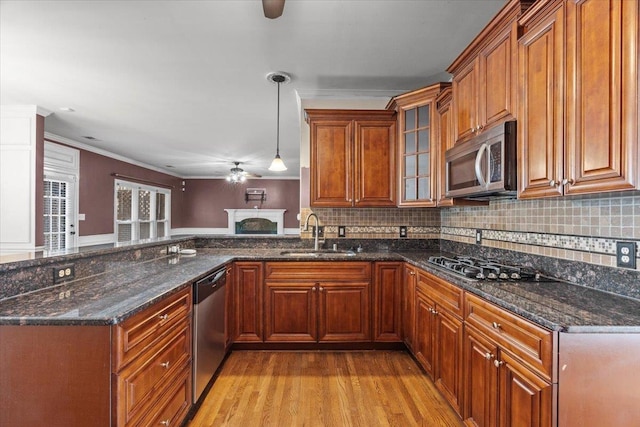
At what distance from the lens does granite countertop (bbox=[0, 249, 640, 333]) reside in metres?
1.22

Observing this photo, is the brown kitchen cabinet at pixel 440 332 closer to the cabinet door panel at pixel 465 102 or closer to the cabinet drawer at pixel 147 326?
the cabinet door panel at pixel 465 102

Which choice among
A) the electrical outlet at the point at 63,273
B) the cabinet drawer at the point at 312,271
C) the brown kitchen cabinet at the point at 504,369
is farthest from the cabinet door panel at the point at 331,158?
the electrical outlet at the point at 63,273

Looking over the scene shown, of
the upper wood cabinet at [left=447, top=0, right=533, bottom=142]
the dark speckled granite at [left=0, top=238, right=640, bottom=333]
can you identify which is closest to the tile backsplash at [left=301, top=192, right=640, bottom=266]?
the dark speckled granite at [left=0, top=238, right=640, bottom=333]

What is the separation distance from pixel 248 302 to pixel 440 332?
1630mm

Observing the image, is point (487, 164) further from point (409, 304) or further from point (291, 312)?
point (291, 312)

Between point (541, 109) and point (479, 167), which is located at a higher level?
point (541, 109)

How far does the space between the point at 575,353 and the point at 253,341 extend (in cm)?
243

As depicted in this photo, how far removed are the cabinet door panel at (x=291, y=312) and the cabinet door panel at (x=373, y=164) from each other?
1.02 m

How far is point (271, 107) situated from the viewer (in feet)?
13.1

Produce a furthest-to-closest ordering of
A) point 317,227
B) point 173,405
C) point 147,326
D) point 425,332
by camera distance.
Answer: point 317,227 < point 425,332 < point 173,405 < point 147,326

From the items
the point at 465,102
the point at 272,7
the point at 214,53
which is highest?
the point at 214,53

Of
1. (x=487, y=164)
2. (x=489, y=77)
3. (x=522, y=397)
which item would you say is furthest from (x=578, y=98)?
(x=522, y=397)

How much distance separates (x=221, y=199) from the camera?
33.6ft

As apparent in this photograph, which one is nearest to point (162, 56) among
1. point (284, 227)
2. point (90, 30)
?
point (90, 30)
